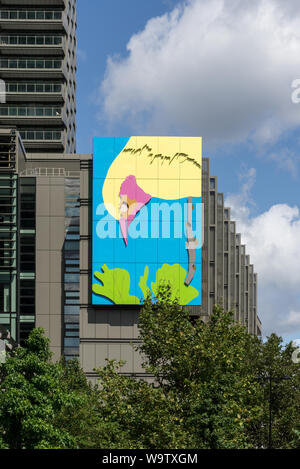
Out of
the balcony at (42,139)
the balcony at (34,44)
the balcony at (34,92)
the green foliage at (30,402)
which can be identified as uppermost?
the balcony at (34,44)

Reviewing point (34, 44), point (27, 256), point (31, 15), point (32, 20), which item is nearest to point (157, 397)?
point (27, 256)

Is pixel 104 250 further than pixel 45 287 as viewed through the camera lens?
No

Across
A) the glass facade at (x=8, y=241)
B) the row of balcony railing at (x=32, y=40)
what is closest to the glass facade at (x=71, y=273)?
the glass facade at (x=8, y=241)

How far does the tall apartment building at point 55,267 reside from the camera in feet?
253

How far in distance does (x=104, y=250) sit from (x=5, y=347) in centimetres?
1711

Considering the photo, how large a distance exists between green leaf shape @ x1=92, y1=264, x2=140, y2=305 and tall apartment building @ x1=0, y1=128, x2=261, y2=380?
59.7 inches

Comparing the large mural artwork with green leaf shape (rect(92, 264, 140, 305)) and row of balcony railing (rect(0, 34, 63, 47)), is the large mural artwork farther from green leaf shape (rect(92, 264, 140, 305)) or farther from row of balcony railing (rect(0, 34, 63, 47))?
row of balcony railing (rect(0, 34, 63, 47))

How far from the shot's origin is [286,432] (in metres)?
43.8

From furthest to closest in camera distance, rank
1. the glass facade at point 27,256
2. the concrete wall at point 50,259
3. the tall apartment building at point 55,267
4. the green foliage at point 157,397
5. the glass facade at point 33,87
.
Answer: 1. the glass facade at point 33,87
2. the glass facade at point 27,256
3. the concrete wall at point 50,259
4. the tall apartment building at point 55,267
5. the green foliage at point 157,397

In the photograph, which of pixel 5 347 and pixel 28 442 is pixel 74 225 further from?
pixel 28 442

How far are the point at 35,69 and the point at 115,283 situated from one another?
47.9 metres

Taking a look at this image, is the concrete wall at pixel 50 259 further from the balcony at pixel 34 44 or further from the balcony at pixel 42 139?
the balcony at pixel 34 44

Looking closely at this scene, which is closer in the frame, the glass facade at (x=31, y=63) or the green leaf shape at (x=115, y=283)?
the green leaf shape at (x=115, y=283)
